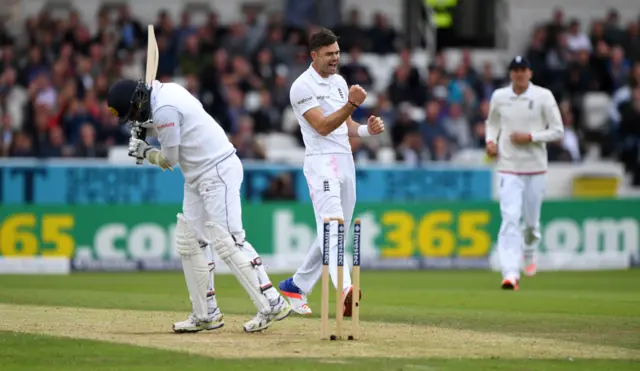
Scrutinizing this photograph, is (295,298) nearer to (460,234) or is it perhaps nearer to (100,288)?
(100,288)

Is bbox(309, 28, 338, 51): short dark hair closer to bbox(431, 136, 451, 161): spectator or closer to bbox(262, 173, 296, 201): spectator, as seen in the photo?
bbox(262, 173, 296, 201): spectator

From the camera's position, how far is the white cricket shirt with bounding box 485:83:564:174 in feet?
50.1

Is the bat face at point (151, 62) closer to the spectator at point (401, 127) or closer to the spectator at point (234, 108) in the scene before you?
the spectator at point (234, 108)

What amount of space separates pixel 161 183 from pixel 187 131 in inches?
427

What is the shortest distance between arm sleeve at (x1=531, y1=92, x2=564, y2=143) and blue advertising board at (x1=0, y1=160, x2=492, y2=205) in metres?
6.09

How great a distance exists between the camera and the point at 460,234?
2097 centimetres

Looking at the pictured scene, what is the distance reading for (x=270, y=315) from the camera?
32.0ft

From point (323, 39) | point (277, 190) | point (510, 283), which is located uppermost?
point (323, 39)

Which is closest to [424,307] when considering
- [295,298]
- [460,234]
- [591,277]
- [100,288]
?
[295,298]

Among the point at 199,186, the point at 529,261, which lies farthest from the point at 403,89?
the point at 199,186

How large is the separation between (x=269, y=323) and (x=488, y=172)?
12.4 m

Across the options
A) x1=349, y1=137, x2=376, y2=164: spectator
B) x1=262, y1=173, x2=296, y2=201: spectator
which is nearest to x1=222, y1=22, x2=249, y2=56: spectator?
x1=349, y1=137, x2=376, y2=164: spectator

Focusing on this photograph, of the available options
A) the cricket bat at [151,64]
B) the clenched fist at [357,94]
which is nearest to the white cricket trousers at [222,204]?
the cricket bat at [151,64]

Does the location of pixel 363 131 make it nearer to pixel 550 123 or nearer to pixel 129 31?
pixel 550 123
